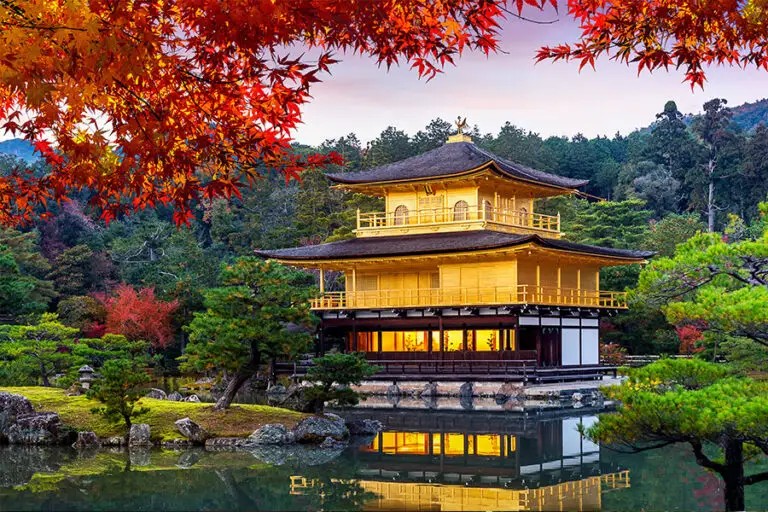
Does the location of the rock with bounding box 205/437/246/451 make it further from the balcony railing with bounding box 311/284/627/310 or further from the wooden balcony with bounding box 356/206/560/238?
the wooden balcony with bounding box 356/206/560/238

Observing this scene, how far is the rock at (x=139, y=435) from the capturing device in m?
17.2

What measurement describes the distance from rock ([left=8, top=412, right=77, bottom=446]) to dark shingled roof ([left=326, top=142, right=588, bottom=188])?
18.2 meters

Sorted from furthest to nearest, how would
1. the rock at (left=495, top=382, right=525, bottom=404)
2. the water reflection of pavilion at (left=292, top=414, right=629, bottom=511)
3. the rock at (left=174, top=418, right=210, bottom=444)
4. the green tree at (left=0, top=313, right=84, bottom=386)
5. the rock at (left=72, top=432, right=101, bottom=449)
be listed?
1. the rock at (left=495, top=382, right=525, bottom=404)
2. the green tree at (left=0, top=313, right=84, bottom=386)
3. the rock at (left=174, top=418, right=210, bottom=444)
4. the rock at (left=72, top=432, right=101, bottom=449)
5. the water reflection of pavilion at (left=292, top=414, right=629, bottom=511)

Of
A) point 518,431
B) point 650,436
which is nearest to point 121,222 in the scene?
point 518,431

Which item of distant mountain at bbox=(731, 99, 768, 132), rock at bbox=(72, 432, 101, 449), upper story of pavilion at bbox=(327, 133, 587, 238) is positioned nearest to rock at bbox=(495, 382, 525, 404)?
upper story of pavilion at bbox=(327, 133, 587, 238)

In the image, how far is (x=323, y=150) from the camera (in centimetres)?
7175

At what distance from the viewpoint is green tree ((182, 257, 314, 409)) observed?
742 inches

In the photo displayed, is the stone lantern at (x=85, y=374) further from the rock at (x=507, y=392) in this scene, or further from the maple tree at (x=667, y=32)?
the maple tree at (x=667, y=32)

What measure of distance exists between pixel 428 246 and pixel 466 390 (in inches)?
239

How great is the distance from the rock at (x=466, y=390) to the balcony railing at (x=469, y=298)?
3.08 metres

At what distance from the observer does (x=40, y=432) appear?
57.4 ft

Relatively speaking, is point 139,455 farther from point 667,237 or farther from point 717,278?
point 667,237

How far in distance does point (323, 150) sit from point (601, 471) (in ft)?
193

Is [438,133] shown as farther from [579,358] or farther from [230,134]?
[230,134]
